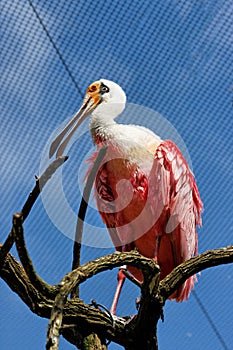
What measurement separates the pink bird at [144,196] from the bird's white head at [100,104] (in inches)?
3.0

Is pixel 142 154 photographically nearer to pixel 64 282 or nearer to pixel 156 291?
pixel 156 291

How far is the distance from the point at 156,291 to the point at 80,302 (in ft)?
0.84

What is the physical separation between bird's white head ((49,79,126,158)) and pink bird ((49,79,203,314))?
76 millimetres

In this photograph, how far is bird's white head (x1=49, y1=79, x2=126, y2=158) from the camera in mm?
3887

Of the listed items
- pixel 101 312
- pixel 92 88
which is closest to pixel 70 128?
pixel 92 88

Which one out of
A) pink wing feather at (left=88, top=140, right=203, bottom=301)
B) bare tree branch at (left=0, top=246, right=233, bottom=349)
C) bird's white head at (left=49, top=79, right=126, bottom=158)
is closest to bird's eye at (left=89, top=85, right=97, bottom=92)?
bird's white head at (left=49, top=79, right=126, bottom=158)

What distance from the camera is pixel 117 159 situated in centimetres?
368

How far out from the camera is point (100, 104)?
13.1ft

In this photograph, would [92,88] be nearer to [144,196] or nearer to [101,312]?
[144,196]

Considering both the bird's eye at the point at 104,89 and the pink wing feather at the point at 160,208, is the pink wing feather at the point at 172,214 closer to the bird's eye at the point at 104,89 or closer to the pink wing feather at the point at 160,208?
the pink wing feather at the point at 160,208

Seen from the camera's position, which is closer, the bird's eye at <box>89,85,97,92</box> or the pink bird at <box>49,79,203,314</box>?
the pink bird at <box>49,79,203,314</box>

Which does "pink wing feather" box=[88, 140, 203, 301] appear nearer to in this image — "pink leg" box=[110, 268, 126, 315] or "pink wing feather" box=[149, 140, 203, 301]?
"pink wing feather" box=[149, 140, 203, 301]

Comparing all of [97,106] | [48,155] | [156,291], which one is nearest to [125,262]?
[156,291]

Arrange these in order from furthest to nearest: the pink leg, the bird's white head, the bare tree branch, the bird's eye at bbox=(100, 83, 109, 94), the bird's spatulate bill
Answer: the bird's eye at bbox=(100, 83, 109, 94) < the bird's white head < the bird's spatulate bill < the pink leg < the bare tree branch
